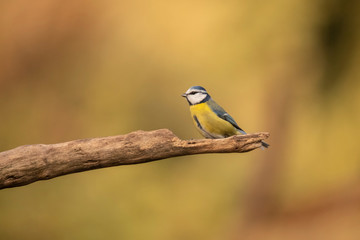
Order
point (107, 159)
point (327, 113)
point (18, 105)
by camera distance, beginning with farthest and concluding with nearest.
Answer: point (327, 113)
point (18, 105)
point (107, 159)

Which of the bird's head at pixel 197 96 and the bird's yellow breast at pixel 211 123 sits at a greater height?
the bird's head at pixel 197 96

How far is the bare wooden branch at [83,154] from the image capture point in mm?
2273

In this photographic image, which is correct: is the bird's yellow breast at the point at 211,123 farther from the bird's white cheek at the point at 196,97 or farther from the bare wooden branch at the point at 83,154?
the bare wooden branch at the point at 83,154

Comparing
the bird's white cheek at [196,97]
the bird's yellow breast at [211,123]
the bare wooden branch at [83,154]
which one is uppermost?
the bird's white cheek at [196,97]

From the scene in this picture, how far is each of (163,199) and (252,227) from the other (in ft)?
3.11

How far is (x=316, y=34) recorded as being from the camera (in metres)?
4.57

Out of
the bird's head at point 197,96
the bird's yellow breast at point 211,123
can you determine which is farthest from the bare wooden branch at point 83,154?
the bird's head at point 197,96

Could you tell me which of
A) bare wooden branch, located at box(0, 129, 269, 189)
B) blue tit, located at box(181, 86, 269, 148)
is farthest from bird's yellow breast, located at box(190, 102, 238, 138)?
bare wooden branch, located at box(0, 129, 269, 189)

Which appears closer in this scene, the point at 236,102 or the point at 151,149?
the point at 151,149

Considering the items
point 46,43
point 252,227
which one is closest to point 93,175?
point 46,43

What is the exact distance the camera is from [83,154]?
7.63 feet

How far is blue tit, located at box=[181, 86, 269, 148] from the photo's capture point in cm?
271

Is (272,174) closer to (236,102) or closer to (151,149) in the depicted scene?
(236,102)

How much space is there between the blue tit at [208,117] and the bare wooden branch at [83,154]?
274 millimetres
